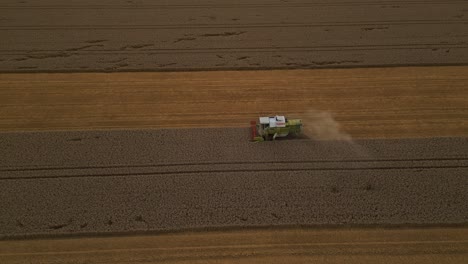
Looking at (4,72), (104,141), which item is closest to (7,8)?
(4,72)

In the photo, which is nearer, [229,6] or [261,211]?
[261,211]

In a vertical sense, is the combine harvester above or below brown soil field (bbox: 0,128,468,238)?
above

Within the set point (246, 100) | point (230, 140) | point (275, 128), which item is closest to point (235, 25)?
point (246, 100)

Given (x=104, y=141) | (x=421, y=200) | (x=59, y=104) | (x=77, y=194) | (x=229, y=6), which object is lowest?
(x=421, y=200)

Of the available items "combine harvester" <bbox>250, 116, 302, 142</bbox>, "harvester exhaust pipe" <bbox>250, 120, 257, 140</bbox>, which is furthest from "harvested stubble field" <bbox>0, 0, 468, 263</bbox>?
"combine harvester" <bbox>250, 116, 302, 142</bbox>

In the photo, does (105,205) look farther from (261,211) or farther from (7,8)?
(7,8)

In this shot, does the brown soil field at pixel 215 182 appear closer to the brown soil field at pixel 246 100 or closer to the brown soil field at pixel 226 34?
the brown soil field at pixel 246 100

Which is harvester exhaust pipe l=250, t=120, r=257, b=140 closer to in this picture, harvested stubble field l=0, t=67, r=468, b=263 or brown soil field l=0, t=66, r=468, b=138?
harvested stubble field l=0, t=67, r=468, b=263
